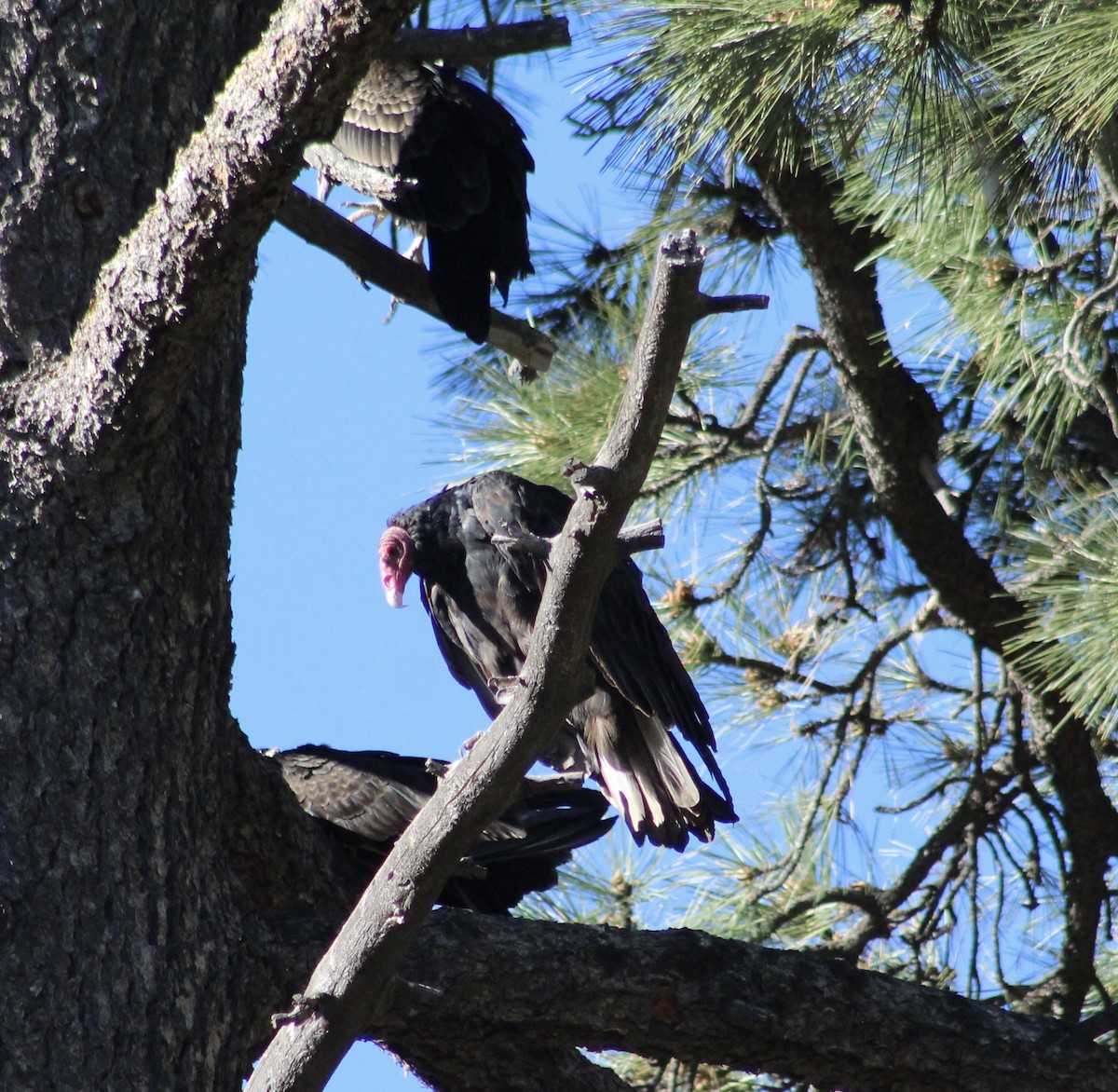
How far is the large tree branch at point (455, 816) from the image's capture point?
131 cm

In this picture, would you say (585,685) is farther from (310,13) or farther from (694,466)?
(694,466)

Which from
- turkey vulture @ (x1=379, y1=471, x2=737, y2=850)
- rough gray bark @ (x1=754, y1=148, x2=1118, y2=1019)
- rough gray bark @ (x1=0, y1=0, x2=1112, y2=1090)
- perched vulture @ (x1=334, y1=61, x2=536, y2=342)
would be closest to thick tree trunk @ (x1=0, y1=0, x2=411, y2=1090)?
rough gray bark @ (x1=0, y1=0, x2=1112, y2=1090)

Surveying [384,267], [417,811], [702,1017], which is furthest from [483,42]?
[702,1017]

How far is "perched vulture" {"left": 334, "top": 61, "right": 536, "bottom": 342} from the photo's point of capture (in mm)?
3035

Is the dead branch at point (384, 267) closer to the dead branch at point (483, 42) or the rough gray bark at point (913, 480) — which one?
the dead branch at point (483, 42)

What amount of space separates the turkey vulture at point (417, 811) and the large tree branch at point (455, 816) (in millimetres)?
815

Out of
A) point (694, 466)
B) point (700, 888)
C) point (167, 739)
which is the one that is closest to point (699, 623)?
point (694, 466)

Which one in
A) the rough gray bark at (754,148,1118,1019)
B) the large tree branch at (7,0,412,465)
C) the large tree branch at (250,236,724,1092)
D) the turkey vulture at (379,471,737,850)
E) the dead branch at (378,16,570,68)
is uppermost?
the rough gray bark at (754,148,1118,1019)

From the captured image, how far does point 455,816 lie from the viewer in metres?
1.36

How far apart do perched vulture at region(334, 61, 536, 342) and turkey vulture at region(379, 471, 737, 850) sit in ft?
1.45

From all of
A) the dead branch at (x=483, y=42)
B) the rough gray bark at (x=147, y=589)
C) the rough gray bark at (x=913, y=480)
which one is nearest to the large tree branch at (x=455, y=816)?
the rough gray bark at (x=147, y=589)

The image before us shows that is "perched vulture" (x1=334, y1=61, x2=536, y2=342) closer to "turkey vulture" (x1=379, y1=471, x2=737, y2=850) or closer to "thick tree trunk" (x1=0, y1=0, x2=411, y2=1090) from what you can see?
"turkey vulture" (x1=379, y1=471, x2=737, y2=850)

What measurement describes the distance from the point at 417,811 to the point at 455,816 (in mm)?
918

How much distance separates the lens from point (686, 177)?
3.03 meters
